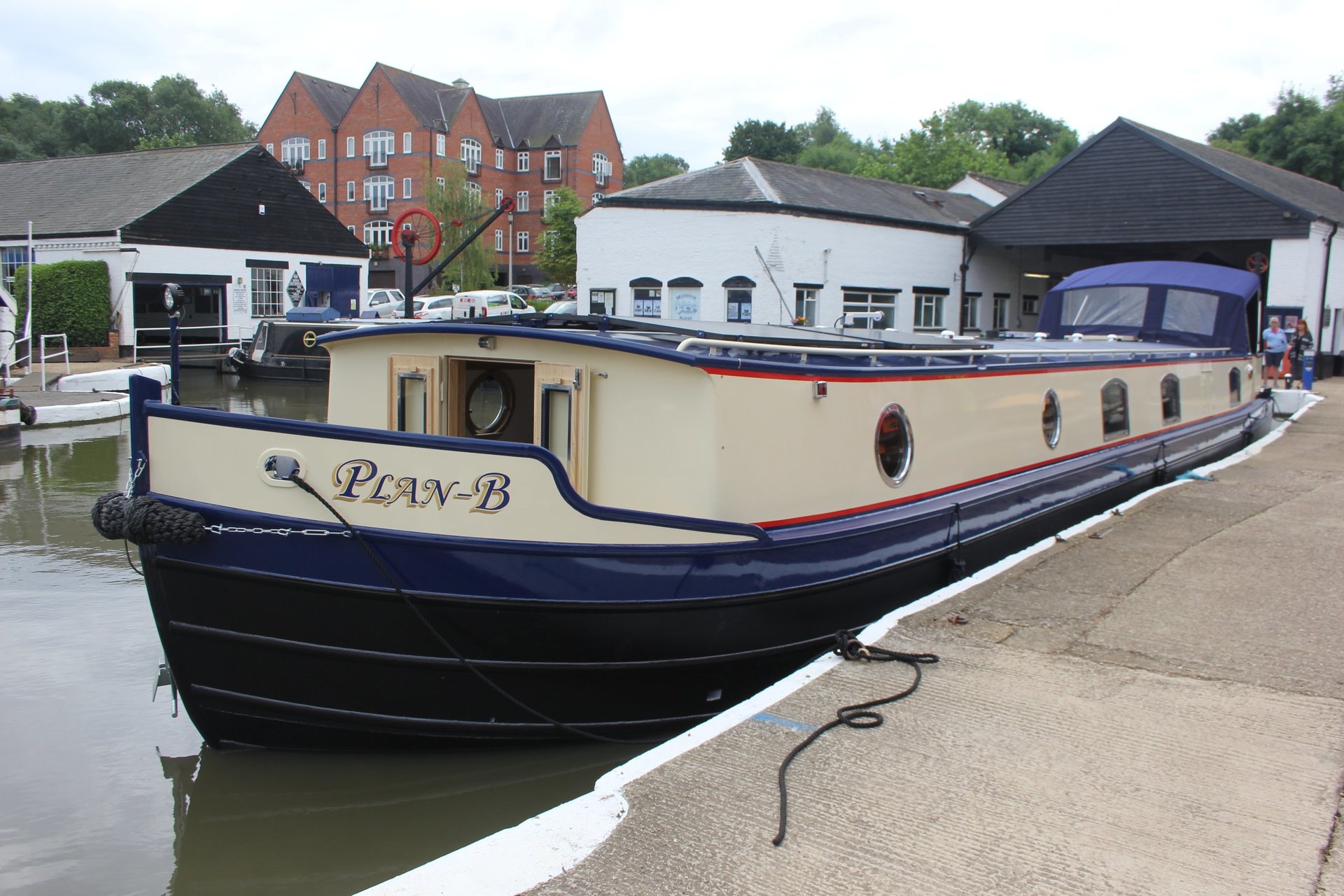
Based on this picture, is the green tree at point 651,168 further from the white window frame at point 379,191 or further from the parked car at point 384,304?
the parked car at point 384,304

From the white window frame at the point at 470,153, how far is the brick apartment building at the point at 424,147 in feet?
0.23

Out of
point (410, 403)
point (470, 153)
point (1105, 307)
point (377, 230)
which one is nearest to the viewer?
point (410, 403)

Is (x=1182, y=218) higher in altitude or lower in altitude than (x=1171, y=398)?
higher

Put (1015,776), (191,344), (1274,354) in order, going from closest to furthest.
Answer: (1015,776) → (1274,354) → (191,344)

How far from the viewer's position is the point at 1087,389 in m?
9.38

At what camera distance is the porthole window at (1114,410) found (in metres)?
9.80

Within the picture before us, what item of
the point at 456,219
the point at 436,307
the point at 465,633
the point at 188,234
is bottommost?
the point at 465,633

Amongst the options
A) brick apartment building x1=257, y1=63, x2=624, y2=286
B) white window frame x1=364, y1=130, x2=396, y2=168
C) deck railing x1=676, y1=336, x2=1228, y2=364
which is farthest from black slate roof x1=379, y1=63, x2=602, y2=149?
deck railing x1=676, y1=336, x2=1228, y2=364

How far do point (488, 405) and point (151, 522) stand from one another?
7.32 ft

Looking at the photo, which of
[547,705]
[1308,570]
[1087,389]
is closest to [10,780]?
[547,705]

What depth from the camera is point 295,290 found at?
31.7 m

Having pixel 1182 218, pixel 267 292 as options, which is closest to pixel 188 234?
pixel 267 292

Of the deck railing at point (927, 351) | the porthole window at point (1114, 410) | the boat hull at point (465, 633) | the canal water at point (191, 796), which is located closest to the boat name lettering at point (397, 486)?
the boat hull at point (465, 633)

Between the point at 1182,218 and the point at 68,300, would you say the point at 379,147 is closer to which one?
the point at 68,300
